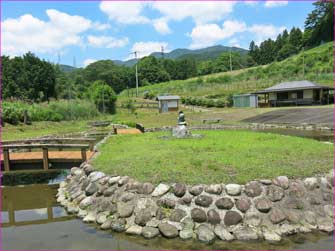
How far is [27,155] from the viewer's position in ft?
42.4

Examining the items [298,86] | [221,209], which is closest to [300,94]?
[298,86]

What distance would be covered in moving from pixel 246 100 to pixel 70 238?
41.4 metres

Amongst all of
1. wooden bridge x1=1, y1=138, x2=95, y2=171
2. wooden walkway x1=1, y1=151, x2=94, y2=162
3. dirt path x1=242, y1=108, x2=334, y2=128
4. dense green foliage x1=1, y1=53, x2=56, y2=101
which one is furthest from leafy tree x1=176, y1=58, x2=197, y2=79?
wooden bridge x1=1, y1=138, x2=95, y2=171

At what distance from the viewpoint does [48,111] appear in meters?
29.6

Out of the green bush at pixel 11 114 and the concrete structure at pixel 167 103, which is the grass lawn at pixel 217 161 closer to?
the green bush at pixel 11 114

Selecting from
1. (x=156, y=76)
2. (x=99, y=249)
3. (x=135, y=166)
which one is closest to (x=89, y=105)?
(x=135, y=166)

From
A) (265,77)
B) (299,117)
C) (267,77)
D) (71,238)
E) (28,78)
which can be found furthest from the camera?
(265,77)

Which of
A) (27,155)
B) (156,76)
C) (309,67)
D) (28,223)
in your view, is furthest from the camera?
(156,76)

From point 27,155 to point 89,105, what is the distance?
22.8m

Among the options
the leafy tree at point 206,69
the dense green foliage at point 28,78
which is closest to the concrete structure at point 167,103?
the dense green foliage at point 28,78

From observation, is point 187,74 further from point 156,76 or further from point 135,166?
point 135,166

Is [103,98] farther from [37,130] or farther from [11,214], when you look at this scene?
[11,214]

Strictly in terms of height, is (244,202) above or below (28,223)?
above

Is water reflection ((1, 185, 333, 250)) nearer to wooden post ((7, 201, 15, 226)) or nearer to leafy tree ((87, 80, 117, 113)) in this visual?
wooden post ((7, 201, 15, 226))
